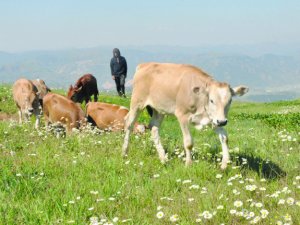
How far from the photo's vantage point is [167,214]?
19.0 ft

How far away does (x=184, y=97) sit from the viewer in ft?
31.2

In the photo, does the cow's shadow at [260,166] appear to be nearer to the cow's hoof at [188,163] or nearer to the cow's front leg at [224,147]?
the cow's front leg at [224,147]

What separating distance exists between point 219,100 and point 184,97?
1038 mm

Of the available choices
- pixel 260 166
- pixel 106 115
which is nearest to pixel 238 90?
pixel 260 166

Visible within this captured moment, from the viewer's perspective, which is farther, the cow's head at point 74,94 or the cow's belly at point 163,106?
the cow's head at point 74,94

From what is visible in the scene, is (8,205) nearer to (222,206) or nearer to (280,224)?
(222,206)

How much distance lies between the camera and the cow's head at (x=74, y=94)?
2217cm

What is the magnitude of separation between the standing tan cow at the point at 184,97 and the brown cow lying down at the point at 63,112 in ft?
13.2

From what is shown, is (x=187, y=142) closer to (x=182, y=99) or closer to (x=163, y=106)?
(x=182, y=99)

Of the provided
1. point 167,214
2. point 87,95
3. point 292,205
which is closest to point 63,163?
point 167,214

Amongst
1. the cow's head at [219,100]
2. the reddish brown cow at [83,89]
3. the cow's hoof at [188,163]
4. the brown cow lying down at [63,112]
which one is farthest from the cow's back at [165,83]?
the reddish brown cow at [83,89]

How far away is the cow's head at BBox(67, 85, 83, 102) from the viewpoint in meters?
22.2

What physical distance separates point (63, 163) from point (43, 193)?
6.60 feet

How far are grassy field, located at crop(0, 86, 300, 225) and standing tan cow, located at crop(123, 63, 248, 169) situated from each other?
65cm
